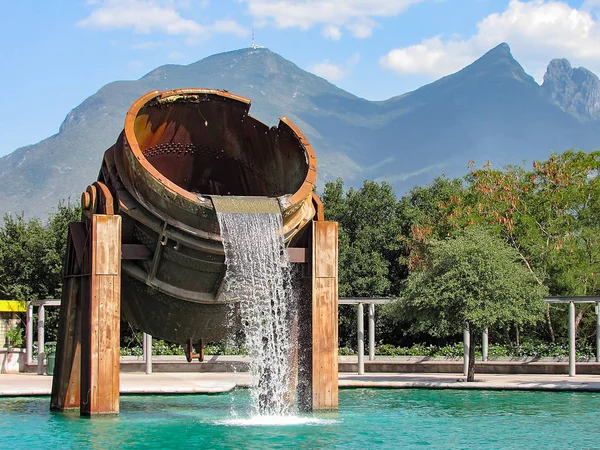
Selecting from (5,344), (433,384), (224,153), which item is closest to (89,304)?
(224,153)

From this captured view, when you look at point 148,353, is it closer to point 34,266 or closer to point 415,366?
point 415,366

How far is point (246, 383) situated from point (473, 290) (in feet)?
A: 19.5

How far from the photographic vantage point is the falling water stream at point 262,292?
47.5ft

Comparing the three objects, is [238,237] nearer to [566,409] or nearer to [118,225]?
[118,225]

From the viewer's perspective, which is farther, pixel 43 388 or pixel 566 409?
pixel 43 388

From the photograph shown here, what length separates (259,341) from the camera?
620 inches

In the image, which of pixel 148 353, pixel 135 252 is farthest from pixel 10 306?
pixel 135 252

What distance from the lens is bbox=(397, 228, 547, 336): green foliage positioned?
2453 centimetres

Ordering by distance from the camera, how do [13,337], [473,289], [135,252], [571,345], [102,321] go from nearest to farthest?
[102,321]
[135,252]
[473,289]
[571,345]
[13,337]

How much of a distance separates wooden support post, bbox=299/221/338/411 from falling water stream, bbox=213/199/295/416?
14.2 inches

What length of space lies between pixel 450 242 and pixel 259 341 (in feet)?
36.1

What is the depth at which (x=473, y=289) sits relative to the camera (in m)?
24.7

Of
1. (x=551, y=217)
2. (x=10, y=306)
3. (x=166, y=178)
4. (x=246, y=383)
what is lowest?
(x=246, y=383)

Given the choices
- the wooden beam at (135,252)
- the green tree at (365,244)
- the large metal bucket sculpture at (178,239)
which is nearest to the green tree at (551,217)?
the green tree at (365,244)
